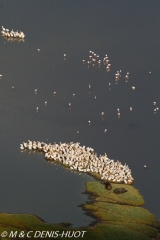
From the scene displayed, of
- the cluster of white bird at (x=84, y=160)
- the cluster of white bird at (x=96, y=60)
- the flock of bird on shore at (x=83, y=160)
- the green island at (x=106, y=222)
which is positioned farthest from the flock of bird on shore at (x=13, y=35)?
the green island at (x=106, y=222)

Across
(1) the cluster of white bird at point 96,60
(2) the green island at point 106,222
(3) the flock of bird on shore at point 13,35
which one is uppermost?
(3) the flock of bird on shore at point 13,35

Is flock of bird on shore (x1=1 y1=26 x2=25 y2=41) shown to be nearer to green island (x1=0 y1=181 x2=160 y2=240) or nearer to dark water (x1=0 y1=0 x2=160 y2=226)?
dark water (x1=0 y1=0 x2=160 y2=226)

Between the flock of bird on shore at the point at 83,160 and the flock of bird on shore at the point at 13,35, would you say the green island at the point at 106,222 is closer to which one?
the flock of bird on shore at the point at 83,160

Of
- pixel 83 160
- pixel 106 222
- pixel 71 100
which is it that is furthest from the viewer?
pixel 71 100

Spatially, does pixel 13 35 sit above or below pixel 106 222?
above

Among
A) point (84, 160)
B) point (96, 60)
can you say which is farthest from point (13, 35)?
point (84, 160)

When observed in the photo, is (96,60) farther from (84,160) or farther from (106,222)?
(106,222)
